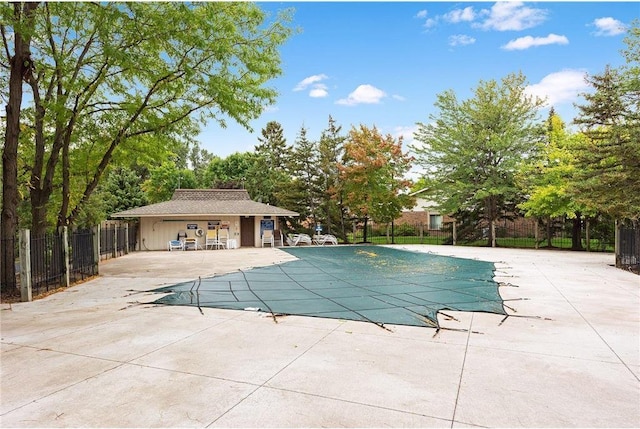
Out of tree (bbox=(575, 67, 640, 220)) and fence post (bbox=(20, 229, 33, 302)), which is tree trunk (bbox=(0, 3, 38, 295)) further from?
tree (bbox=(575, 67, 640, 220))

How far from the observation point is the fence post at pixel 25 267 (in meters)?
A: 6.47

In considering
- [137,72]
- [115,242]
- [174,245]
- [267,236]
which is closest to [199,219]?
[174,245]

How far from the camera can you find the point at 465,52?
12.0 meters

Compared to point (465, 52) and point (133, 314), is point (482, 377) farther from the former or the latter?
point (465, 52)

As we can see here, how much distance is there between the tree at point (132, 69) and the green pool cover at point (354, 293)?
13.7 ft

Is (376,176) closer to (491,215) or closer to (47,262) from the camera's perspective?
(491,215)

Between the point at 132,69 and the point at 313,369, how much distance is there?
8136 mm

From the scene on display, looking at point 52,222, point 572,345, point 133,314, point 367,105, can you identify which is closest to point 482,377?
point 572,345

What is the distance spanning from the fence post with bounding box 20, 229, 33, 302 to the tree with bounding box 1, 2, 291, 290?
1.06 m

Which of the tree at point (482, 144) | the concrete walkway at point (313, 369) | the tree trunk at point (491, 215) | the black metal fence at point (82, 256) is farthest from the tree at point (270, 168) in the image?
the concrete walkway at point (313, 369)

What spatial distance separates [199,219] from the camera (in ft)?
63.7

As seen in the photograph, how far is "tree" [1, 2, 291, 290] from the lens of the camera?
7.23 m

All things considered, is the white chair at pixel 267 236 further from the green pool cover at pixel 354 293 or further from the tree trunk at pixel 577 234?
the tree trunk at pixel 577 234

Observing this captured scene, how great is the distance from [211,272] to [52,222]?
9.04 metres
